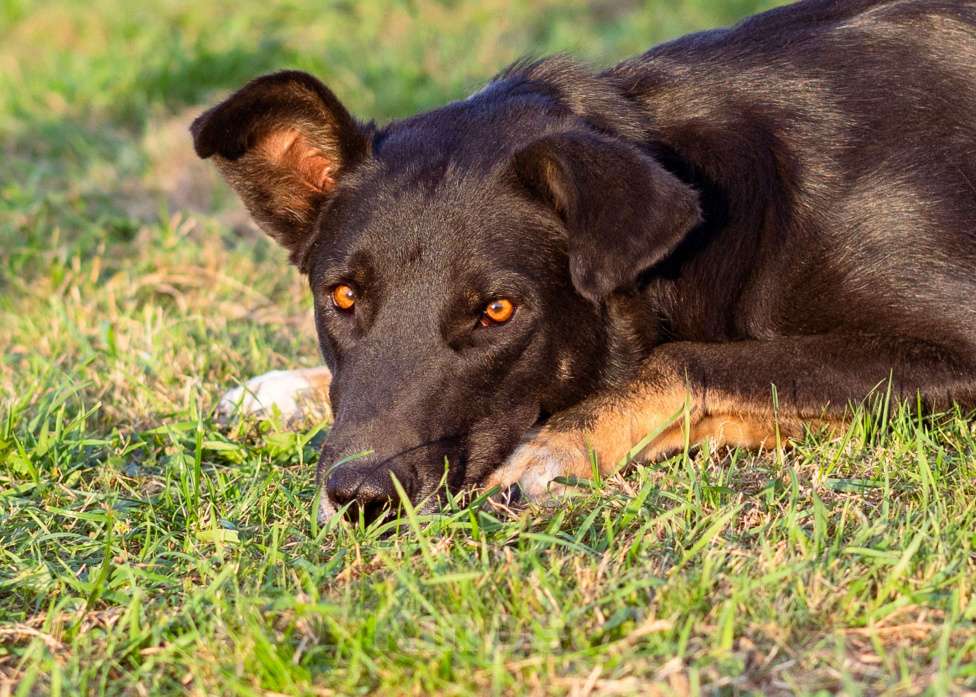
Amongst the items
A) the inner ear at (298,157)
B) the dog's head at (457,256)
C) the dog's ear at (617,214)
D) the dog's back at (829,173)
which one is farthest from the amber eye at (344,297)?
the dog's back at (829,173)

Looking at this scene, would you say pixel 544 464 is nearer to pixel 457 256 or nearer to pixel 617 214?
pixel 457 256

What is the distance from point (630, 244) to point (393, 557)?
108 centimetres

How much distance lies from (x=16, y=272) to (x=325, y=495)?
3.59 m

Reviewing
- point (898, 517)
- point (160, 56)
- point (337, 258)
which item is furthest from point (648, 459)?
point (160, 56)

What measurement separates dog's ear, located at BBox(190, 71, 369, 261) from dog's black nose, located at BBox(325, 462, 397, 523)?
3.93 feet

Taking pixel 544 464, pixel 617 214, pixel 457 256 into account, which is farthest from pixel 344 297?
pixel 617 214

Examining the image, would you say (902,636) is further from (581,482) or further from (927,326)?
(927,326)

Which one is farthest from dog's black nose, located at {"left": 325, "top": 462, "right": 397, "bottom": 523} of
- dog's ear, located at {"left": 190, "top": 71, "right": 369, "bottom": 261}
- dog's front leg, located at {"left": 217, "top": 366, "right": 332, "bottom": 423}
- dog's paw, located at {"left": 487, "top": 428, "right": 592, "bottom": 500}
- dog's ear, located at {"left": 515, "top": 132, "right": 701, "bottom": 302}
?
dog's ear, located at {"left": 190, "top": 71, "right": 369, "bottom": 261}

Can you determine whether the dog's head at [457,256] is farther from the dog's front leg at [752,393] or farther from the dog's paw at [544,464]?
the dog's front leg at [752,393]

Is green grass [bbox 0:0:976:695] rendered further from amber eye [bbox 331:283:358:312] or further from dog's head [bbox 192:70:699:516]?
amber eye [bbox 331:283:358:312]

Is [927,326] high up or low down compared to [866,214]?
down

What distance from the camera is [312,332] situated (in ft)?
18.6

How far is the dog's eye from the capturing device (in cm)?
388

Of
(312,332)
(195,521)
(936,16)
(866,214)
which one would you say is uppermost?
(936,16)
